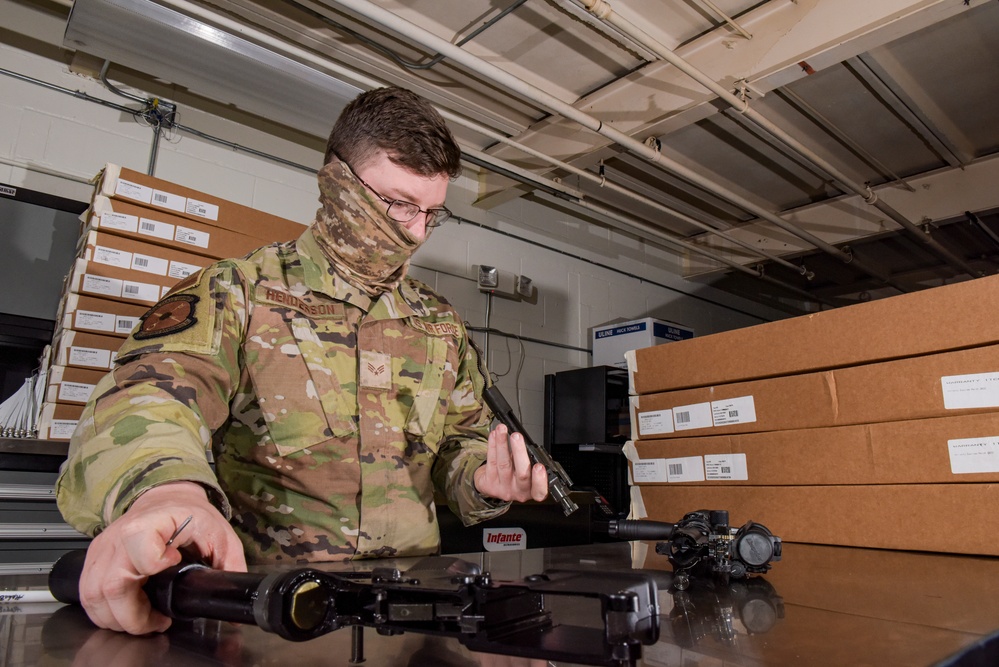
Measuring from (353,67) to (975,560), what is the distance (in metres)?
2.48

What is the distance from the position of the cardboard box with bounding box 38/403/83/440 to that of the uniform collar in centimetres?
103

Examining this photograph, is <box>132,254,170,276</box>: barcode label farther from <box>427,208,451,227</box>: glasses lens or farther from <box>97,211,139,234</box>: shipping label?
<box>427,208,451,227</box>: glasses lens

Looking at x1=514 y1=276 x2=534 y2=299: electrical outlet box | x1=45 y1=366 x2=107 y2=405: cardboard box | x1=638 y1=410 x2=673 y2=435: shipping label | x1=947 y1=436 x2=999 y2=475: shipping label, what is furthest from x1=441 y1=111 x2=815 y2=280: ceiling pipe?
x1=947 y1=436 x2=999 y2=475: shipping label

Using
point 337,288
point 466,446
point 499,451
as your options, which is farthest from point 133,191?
point 499,451

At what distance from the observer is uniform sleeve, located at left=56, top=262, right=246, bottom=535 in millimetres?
610

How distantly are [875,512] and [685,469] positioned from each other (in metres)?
0.49

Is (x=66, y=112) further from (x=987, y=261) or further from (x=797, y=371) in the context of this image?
(x=987, y=261)

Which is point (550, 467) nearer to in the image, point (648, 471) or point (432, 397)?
point (432, 397)

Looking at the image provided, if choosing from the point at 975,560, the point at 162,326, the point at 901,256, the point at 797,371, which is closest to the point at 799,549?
the point at 975,560

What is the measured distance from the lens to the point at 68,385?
5.74 feet

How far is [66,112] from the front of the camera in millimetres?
2254

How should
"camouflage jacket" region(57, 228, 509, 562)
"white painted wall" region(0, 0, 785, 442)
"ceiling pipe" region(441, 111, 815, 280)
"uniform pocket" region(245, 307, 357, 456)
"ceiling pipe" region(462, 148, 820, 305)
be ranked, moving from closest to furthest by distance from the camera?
"camouflage jacket" region(57, 228, 509, 562) → "uniform pocket" region(245, 307, 357, 456) → "white painted wall" region(0, 0, 785, 442) → "ceiling pipe" region(441, 111, 815, 280) → "ceiling pipe" region(462, 148, 820, 305)

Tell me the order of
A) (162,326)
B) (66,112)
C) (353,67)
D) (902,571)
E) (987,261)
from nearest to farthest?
(162,326)
(902,571)
(66,112)
(353,67)
(987,261)

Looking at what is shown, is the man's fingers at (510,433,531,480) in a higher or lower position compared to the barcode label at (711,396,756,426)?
lower
